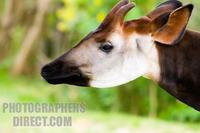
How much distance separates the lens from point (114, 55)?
1832 mm

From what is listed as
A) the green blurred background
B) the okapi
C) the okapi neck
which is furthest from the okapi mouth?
the green blurred background

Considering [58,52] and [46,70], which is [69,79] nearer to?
[46,70]

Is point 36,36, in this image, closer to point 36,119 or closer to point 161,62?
point 36,119

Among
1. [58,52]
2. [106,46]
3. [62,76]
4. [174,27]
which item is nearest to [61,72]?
[62,76]

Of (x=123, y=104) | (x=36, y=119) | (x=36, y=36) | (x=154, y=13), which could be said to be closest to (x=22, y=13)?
(x=36, y=36)

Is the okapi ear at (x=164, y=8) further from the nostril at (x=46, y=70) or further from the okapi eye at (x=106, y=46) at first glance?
the nostril at (x=46, y=70)

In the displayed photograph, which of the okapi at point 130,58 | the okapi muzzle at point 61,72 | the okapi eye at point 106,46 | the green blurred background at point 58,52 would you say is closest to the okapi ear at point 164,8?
the okapi at point 130,58

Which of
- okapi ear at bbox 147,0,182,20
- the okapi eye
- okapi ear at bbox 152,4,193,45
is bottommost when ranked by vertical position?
the okapi eye

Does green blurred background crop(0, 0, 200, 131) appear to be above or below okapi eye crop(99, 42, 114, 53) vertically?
below

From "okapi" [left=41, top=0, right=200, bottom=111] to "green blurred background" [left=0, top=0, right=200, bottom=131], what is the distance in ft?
A: 6.78

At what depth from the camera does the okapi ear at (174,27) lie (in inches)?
69.8

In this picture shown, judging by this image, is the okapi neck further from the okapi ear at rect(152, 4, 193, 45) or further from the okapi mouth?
the okapi mouth

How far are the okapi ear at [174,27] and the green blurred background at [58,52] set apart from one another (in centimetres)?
210

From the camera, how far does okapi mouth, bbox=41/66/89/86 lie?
1812 millimetres
